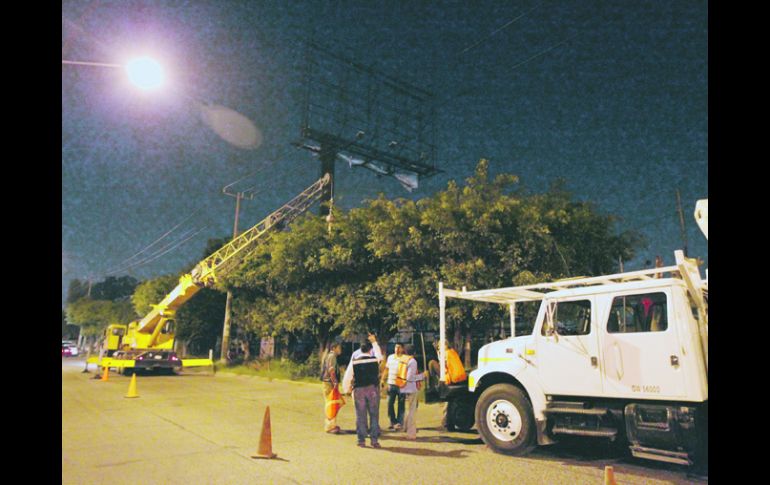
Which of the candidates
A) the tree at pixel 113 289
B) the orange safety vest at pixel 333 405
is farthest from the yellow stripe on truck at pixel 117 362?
the tree at pixel 113 289

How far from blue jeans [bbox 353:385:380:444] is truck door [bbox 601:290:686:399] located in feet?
12.0

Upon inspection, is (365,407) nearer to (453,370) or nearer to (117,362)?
(453,370)

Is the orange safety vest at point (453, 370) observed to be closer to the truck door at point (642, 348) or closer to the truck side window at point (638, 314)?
the truck door at point (642, 348)

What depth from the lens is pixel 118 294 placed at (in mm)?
126125

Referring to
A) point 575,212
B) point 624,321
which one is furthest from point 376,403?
point 575,212

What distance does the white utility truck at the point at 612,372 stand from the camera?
6.71 metres

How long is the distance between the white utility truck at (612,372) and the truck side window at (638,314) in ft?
0.04

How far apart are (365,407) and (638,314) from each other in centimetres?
459

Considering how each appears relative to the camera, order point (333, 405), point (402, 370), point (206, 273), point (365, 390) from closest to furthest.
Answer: point (365, 390) → point (333, 405) → point (402, 370) → point (206, 273)

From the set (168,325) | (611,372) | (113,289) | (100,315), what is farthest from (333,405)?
(113,289)

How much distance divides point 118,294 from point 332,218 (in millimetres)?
120675

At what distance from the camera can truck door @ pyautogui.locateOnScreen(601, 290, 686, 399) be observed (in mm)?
6906

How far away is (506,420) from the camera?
8.10m
